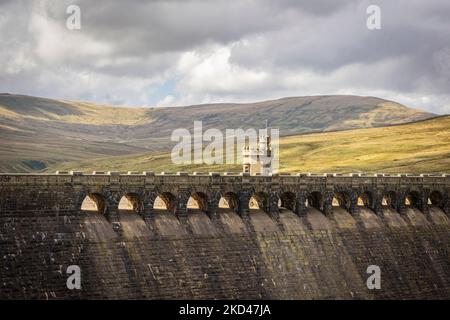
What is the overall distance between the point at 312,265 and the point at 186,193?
58.7 ft

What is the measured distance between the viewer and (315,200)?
100 m

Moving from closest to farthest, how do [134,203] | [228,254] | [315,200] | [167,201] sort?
[134,203] → [228,254] → [167,201] → [315,200]

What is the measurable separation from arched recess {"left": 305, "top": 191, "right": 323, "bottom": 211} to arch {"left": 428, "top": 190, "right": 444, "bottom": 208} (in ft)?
83.2

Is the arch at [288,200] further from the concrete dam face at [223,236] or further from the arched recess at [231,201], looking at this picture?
the arched recess at [231,201]

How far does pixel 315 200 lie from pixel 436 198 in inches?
1047

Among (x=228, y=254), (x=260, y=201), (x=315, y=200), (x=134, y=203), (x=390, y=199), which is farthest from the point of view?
(x=390, y=199)

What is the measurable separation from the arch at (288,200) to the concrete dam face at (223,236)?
14cm

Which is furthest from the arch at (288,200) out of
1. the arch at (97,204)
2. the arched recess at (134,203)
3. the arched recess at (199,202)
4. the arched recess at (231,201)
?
the arch at (97,204)

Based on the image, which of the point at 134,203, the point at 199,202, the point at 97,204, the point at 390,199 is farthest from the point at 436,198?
the point at 97,204

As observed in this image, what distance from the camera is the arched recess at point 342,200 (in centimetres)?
10262

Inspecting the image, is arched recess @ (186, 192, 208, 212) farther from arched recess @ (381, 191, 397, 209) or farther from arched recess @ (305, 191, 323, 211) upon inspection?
arched recess @ (381, 191, 397, 209)

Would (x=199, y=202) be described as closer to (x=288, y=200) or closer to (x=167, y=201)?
(x=167, y=201)

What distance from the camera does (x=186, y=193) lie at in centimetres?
8350
